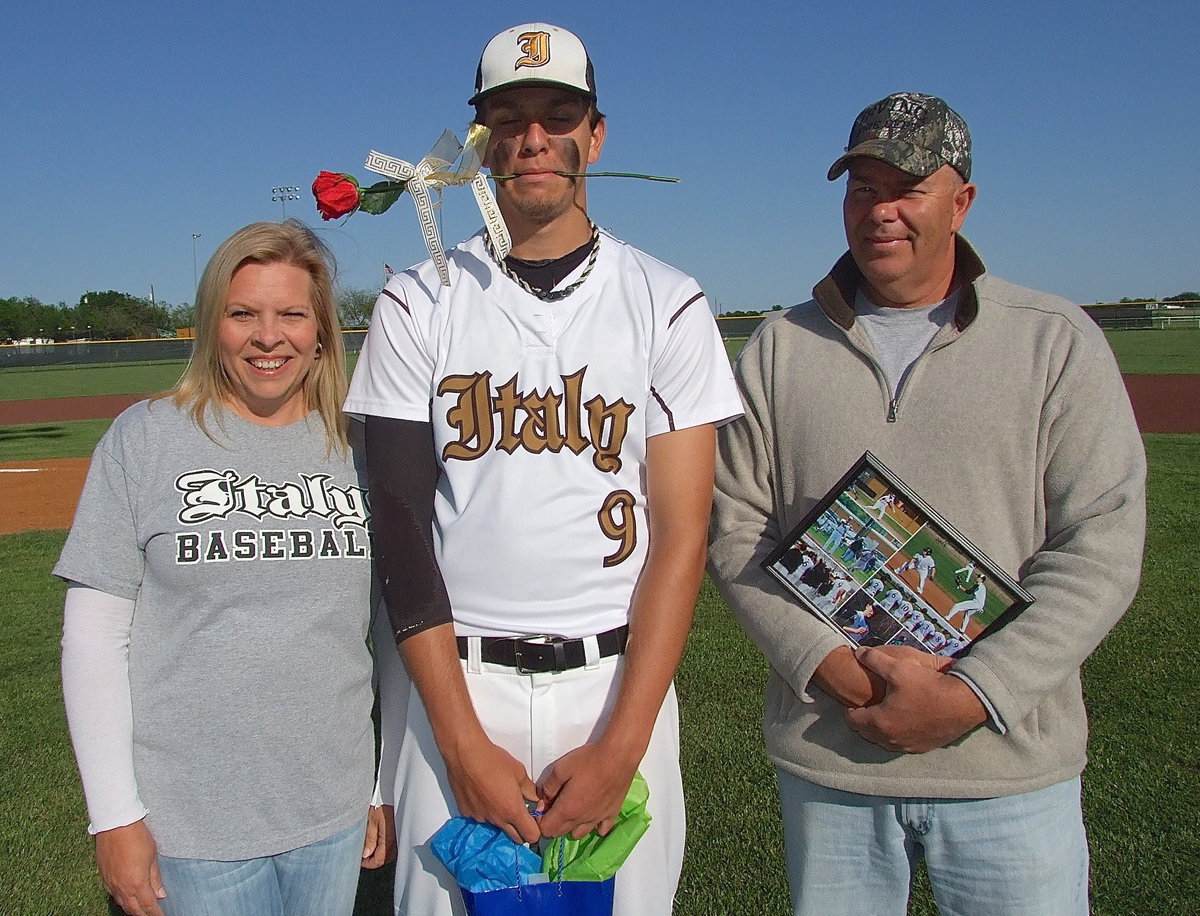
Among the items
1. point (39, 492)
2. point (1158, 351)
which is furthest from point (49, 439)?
point (1158, 351)

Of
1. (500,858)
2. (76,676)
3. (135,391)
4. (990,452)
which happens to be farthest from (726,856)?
(135,391)

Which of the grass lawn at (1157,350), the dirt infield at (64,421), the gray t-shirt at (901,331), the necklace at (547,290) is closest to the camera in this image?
the necklace at (547,290)

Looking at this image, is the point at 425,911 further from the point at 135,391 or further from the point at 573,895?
the point at 135,391

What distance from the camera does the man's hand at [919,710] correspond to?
6.85ft

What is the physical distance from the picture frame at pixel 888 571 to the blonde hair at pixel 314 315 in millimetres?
1146

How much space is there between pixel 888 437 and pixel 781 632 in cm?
53

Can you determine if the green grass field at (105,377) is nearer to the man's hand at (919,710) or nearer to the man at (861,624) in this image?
the man at (861,624)

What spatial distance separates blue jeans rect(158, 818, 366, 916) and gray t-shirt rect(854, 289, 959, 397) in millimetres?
1675

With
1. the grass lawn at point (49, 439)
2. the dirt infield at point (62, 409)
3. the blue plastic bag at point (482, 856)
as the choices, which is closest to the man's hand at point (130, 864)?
the blue plastic bag at point (482, 856)

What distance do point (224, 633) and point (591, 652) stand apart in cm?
81

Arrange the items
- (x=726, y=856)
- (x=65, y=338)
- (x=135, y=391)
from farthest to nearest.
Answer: (x=65, y=338) < (x=135, y=391) < (x=726, y=856)

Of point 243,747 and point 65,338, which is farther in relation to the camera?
point 65,338

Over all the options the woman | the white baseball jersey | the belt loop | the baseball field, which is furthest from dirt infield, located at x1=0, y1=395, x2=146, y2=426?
the belt loop

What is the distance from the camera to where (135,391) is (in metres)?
31.2
